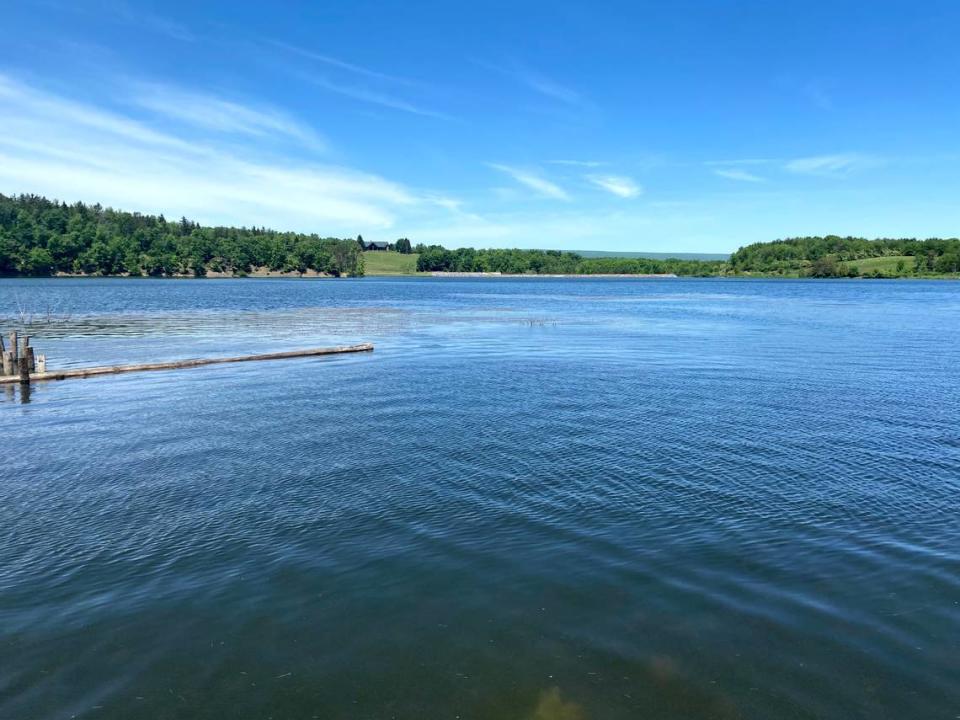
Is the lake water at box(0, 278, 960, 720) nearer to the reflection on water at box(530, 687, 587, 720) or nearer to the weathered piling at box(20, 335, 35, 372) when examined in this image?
the reflection on water at box(530, 687, 587, 720)

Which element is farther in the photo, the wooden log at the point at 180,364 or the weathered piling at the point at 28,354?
the wooden log at the point at 180,364

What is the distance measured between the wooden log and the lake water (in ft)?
10.9

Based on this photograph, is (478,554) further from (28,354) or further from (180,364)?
(28,354)

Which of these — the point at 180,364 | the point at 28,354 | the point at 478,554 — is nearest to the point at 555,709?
the point at 478,554

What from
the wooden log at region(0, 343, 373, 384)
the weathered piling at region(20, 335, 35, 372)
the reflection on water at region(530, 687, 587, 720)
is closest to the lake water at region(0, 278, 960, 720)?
the reflection on water at region(530, 687, 587, 720)

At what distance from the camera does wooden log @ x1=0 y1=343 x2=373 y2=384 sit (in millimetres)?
31609

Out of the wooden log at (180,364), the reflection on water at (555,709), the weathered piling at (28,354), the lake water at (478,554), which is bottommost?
the reflection on water at (555,709)

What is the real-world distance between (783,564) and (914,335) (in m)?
50.9

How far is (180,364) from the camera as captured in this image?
34.8 metres

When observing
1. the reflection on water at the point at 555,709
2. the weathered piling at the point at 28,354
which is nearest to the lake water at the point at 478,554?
the reflection on water at the point at 555,709

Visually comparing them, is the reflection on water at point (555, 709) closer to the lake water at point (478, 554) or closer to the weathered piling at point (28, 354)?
the lake water at point (478, 554)

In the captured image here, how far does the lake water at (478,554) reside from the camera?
9000mm

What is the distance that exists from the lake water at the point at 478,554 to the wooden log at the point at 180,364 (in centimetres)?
333

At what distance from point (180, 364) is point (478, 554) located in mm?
27457
